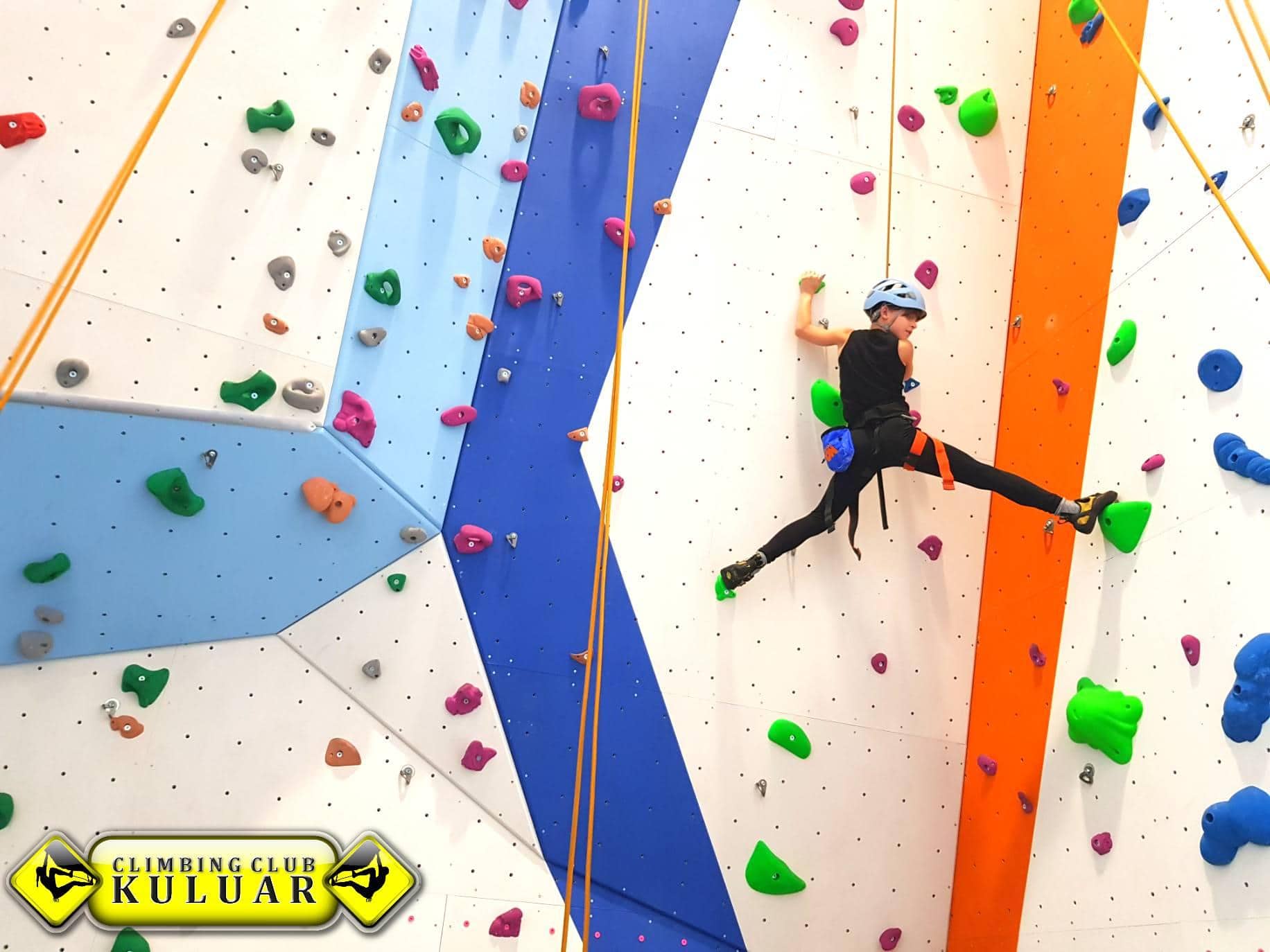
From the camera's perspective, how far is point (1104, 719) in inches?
97.9

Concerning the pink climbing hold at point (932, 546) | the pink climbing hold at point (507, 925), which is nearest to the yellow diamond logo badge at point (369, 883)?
the pink climbing hold at point (507, 925)

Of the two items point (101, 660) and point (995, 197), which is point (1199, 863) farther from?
point (101, 660)

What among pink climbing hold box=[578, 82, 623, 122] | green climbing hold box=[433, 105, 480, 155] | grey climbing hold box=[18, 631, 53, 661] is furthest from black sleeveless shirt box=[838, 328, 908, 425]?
grey climbing hold box=[18, 631, 53, 661]

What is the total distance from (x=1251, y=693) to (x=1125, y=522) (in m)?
0.52

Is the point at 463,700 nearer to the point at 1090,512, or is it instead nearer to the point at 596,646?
the point at 596,646

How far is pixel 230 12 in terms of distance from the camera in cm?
241

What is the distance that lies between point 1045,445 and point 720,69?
1.43 meters

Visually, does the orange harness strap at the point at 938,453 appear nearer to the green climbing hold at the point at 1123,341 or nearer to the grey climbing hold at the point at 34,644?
the green climbing hold at the point at 1123,341

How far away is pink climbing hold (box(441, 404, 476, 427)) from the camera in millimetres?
2676

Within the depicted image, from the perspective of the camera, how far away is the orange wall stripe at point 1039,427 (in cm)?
277

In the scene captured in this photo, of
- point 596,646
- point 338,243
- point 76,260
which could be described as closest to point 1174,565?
point 596,646

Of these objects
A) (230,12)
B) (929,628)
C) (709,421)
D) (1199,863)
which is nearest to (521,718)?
(709,421)

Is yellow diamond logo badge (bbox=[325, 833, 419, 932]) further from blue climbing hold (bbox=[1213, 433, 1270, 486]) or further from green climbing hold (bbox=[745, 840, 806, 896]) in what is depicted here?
blue climbing hold (bbox=[1213, 433, 1270, 486])

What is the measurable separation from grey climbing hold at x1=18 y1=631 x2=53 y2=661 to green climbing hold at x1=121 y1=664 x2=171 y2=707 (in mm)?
170
